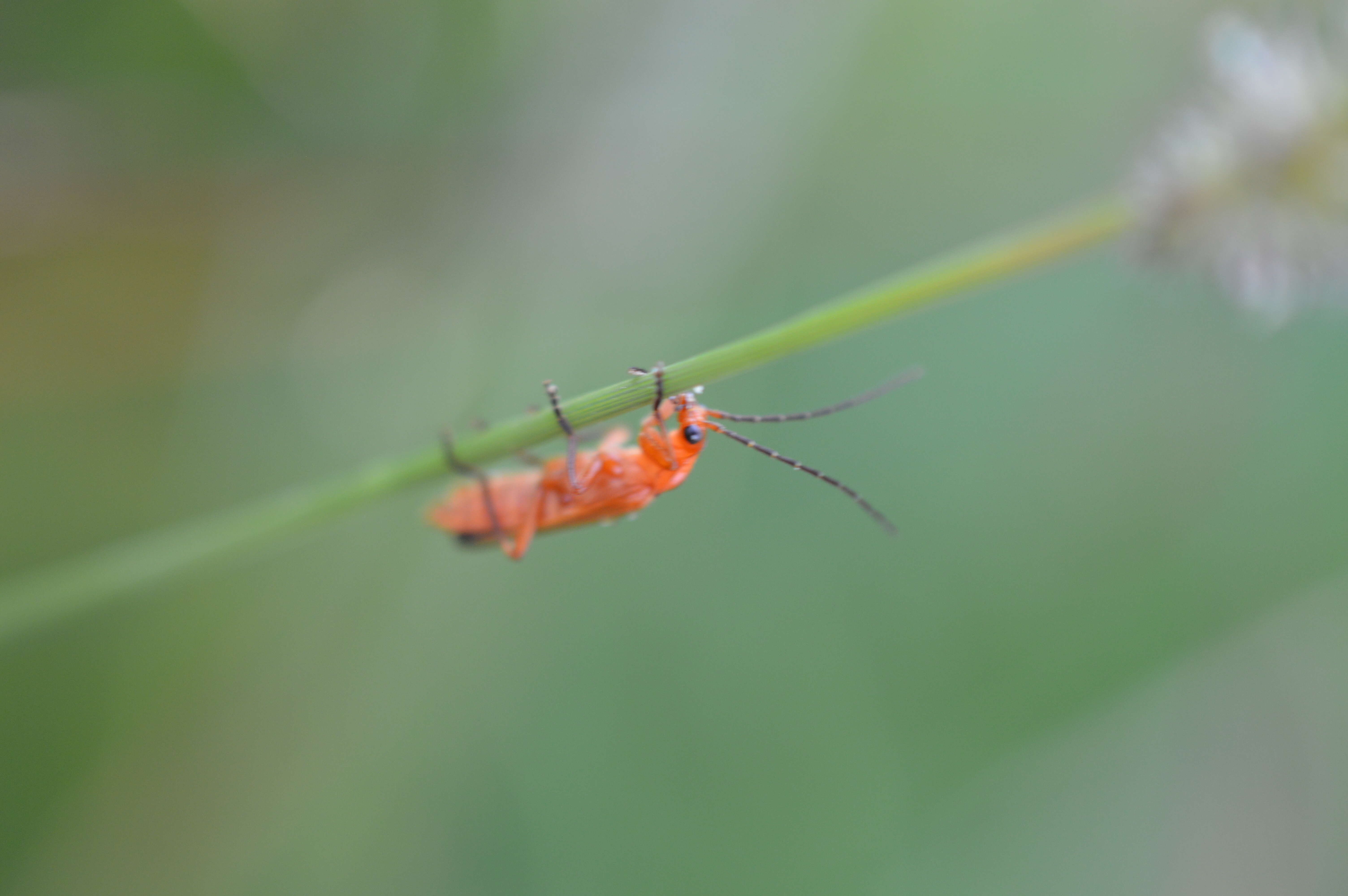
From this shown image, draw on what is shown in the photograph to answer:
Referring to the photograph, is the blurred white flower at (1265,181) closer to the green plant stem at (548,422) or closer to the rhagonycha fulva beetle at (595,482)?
the green plant stem at (548,422)

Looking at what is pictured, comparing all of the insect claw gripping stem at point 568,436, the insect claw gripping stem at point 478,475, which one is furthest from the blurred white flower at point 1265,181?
the insect claw gripping stem at point 478,475

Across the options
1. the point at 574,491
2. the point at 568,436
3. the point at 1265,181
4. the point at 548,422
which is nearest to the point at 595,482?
the point at 574,491

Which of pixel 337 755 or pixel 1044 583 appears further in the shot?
pixel 1044 583

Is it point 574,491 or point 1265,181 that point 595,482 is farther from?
point 1265,181

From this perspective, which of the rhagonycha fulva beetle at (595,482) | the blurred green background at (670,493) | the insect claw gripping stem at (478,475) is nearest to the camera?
→ the insect claw gripping stem at (478,475)

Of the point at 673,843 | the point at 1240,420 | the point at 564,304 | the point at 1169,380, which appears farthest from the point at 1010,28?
the point at 673,843

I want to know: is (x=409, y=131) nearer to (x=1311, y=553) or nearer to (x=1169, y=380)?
(x=1169, y=380)
